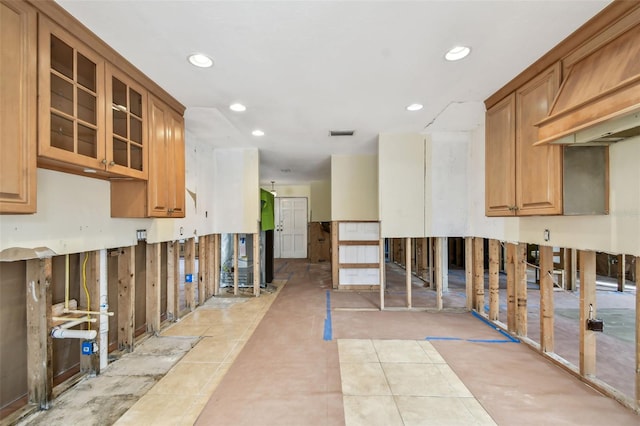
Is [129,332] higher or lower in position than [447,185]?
lower

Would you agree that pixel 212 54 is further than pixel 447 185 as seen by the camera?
No

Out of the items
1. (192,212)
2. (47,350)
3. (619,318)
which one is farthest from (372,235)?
(47,350)

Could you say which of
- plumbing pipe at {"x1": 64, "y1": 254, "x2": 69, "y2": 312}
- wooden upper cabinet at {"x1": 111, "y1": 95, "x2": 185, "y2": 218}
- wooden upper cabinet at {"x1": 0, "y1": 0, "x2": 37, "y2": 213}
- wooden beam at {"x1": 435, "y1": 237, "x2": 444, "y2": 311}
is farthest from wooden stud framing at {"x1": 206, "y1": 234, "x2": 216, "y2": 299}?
wooden beam at {"x1": 435, "y1": 237, "x2": 444, "y2": 311}

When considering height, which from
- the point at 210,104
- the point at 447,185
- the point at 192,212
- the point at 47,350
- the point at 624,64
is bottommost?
the point at 47,350

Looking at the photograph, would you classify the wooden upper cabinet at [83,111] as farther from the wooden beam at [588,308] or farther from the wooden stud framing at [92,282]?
the wooden beam at [588,308]

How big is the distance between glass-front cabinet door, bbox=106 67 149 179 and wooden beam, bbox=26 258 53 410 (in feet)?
2.79

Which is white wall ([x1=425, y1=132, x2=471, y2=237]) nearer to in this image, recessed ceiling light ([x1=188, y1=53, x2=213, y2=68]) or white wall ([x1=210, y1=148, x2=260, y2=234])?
white wall ([x1=210, y1=148, x2=260, y2=234])

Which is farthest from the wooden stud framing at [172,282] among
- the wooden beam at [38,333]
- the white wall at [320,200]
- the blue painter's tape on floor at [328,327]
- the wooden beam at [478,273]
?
the white wall at [320,200]

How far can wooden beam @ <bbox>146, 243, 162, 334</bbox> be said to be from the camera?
3.32m

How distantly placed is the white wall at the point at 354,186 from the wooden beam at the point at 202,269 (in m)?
2.36

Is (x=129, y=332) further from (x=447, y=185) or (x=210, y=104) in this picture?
(x=447, y=185)

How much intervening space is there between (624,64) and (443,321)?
308 cm

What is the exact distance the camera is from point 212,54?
6.92 ft

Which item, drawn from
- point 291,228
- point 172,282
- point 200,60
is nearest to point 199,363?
point 172,282
